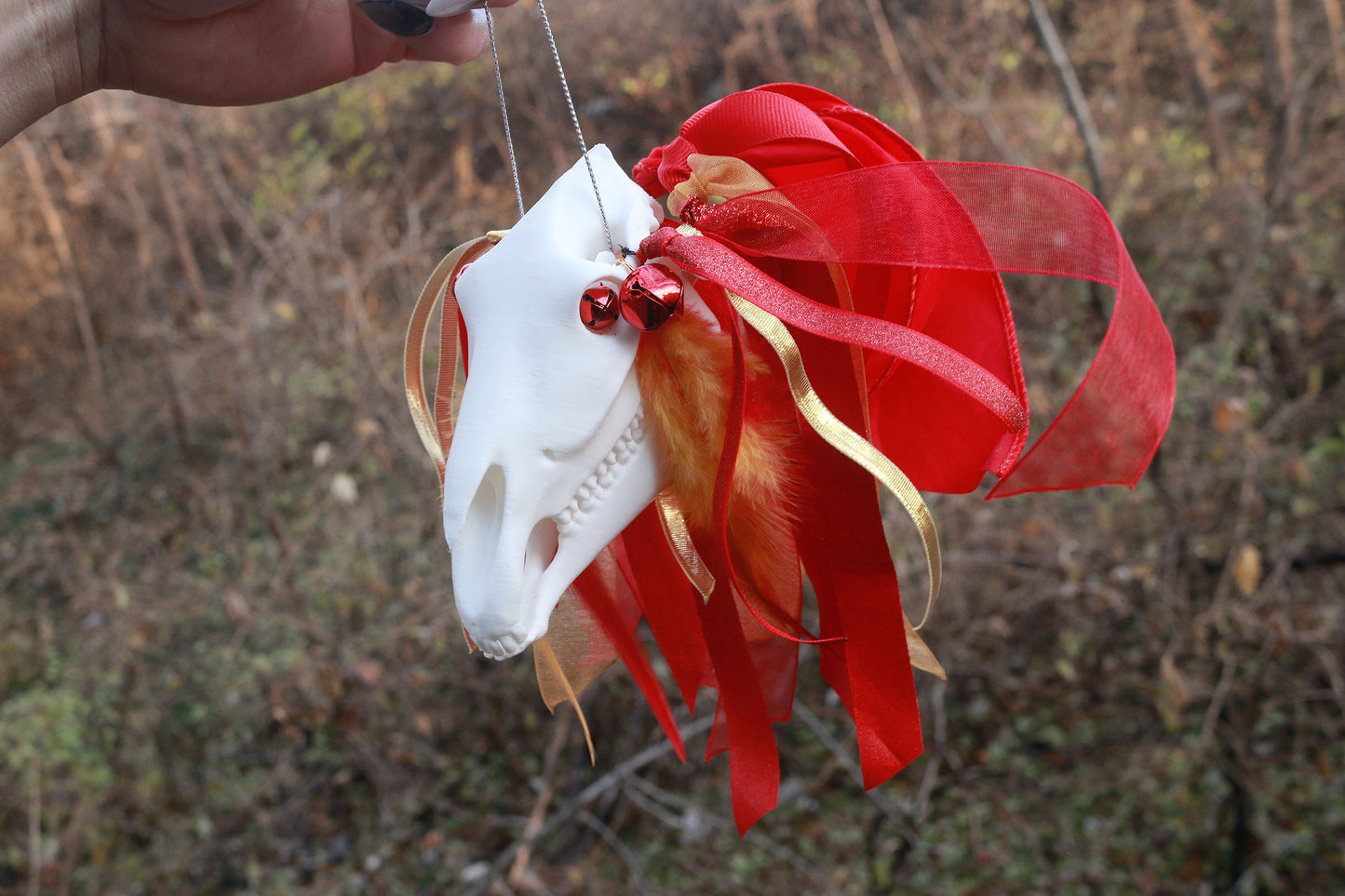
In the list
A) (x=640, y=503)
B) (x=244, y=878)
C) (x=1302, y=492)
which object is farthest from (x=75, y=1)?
(x=1302, y=492)

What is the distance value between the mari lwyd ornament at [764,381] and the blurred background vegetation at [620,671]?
173 cm

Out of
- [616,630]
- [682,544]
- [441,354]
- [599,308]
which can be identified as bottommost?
[616,630]

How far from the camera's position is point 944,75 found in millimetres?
4156

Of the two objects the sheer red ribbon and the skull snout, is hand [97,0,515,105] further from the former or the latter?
the skull snout

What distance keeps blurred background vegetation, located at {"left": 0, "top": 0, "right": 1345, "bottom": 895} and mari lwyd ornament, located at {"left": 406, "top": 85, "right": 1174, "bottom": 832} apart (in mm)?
1731

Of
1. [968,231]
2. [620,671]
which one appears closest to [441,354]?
[968,231]

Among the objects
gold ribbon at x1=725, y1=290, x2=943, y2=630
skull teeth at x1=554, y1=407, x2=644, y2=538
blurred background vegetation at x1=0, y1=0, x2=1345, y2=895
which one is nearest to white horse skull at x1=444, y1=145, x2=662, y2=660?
skull teeth at x1=554, y1=407, x2=644, y2=538

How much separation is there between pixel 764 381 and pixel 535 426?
226mm

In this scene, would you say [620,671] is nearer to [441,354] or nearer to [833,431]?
[441,354]

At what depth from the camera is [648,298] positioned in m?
0.70

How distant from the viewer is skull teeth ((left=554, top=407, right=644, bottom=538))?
2.40ft

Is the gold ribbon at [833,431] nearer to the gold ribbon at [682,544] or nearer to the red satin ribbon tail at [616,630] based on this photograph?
the gold ribbon at [682,544]

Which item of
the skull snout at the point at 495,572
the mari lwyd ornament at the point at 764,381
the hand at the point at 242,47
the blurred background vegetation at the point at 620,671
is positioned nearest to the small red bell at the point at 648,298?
the mari lwyd ornament at the point at 764,381

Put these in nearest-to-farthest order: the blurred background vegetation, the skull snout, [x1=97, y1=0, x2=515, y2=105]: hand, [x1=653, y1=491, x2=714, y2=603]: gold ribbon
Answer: the skull snout
[x1=653, y1=491, x2=714, y2=603]: gold ribbon
[x1=97, y1=0, x2=515, y2=105]: hand
the blurred background vegetation
